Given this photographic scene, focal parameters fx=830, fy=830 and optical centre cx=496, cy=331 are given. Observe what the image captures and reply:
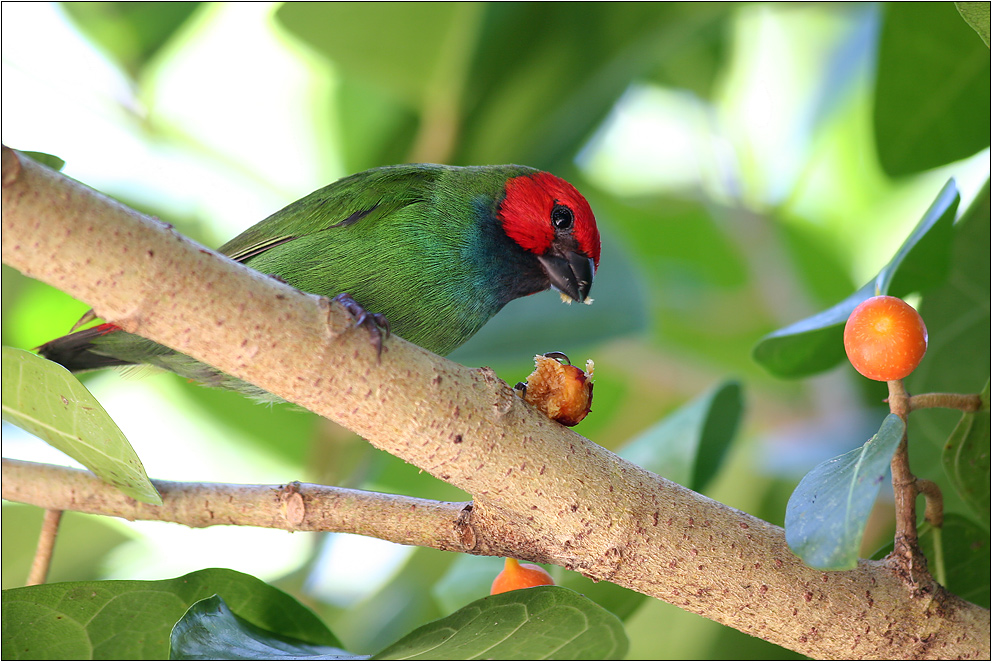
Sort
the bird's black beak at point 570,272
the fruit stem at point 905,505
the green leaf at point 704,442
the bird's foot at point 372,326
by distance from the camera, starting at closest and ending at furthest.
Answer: the bird's foot at point 372,326, the fruit stem at point 905,505, the green leaf at point 704,442, the bird's black beak at point 570,272

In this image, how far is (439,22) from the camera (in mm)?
2396

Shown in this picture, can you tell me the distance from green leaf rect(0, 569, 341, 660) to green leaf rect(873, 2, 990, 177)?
1.77 meters

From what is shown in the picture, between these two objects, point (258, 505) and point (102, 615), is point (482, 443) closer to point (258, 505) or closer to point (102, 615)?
point (258, 505)

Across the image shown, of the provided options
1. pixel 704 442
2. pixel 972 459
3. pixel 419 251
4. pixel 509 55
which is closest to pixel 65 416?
pixel 419 251

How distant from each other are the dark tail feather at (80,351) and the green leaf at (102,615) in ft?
2.42

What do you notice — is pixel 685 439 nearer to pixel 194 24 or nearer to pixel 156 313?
pixel 156 313

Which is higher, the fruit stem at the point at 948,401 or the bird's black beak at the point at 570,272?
the bird's black beak at the point at 570,272

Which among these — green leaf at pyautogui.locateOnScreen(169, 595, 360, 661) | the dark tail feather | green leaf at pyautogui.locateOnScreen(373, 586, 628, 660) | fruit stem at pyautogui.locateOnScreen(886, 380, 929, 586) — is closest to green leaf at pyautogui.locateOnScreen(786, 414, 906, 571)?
fruit stem at pyautogui.locateOnScreen(886, 380, 929, 586)

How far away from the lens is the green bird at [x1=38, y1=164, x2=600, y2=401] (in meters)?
1.92

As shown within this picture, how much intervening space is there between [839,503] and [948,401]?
0.37 m

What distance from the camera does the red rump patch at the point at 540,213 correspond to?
7.07 ft

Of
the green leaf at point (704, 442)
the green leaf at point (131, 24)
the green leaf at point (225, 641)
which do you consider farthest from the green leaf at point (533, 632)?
the green leaf at point (131, 24)

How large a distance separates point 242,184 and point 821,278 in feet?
6.60

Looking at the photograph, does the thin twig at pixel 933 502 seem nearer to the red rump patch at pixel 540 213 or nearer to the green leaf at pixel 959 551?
the green leaf at pixel 959 551
